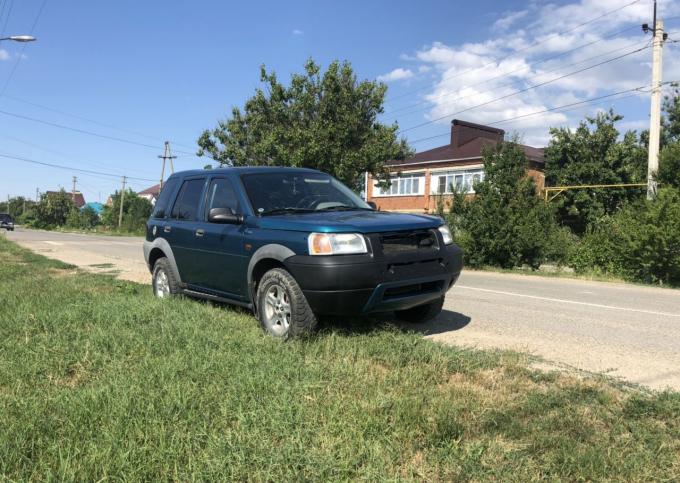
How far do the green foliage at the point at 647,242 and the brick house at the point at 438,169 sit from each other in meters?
21.6

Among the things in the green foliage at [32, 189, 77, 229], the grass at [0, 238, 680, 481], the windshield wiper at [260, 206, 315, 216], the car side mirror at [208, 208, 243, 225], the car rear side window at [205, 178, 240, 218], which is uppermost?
the green foliage at [32, 189, 77, 229]

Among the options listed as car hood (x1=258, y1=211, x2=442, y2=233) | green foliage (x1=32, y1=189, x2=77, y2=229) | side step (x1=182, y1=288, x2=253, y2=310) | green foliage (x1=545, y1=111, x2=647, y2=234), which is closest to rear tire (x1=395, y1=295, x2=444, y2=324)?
car hood (x1=258, y1=211, x2=442, y2=233)

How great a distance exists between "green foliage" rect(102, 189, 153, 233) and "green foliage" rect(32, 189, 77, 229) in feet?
28.8

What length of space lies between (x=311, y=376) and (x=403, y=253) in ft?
5.43

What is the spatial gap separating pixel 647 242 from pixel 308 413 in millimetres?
14353

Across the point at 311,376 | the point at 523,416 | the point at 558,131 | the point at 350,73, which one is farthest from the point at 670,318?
the point at 558,131

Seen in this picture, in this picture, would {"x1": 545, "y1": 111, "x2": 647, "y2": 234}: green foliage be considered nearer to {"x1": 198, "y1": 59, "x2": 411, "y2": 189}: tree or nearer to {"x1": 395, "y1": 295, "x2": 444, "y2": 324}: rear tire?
{"x1": 198, "y1": 59, "x2": 411, "y2": 189}: tree

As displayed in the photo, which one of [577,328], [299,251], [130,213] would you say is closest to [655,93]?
[577,328]

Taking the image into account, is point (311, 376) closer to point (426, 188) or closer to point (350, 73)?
point (350, 73)

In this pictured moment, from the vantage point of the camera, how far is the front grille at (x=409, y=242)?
4.92m

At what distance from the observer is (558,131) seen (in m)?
36.6

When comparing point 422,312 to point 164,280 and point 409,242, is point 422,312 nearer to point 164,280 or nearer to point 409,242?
point 409,242

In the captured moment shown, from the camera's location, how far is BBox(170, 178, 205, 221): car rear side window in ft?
21.9

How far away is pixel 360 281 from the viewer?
466cm
